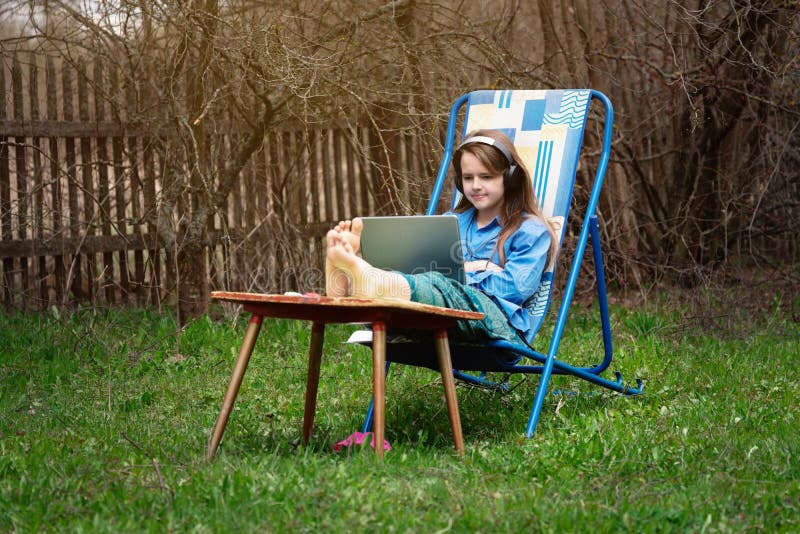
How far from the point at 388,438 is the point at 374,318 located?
89cm

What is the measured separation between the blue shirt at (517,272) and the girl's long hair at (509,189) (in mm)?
31

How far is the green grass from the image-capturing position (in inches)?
108

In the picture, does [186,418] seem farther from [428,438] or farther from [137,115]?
[137,115]

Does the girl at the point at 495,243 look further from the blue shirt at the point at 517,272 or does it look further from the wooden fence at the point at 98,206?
the wooden fence at the point at 98,206

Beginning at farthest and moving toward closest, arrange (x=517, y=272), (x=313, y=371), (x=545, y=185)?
(x=545, y=185)
(x=517, y=272)
(x=313, y=371)

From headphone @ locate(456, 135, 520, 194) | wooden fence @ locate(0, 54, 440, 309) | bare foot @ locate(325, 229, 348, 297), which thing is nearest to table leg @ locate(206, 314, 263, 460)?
bare foot @ locate(325, 229, 348, 297)

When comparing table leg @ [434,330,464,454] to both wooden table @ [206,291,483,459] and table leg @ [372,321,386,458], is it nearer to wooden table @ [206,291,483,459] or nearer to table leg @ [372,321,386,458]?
wooden table @ [206,291,483,459]

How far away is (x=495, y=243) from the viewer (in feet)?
13.4

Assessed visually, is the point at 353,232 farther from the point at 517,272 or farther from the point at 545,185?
the point at 545,185

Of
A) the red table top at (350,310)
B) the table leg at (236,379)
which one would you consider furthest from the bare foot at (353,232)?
the table leg at (236,379)

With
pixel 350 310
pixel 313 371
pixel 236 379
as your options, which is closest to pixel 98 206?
pixel 313 371

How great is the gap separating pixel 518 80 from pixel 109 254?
324 cm

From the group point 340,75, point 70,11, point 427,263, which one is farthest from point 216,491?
point 70,11

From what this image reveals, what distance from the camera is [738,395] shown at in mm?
4363
